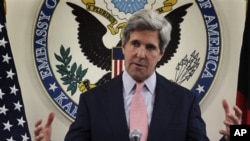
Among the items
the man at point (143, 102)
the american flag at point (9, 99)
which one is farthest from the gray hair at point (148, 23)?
the american flag at point (9, 99)

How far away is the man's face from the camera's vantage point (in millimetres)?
1987

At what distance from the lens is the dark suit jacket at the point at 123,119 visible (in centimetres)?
183

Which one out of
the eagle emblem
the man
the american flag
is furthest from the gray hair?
the american flag

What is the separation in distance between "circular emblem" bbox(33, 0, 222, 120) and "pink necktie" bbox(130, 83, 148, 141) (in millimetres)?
1099

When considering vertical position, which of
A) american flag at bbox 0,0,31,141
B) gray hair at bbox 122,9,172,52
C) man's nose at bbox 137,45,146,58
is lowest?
american flag at bbox 0,0,31,141

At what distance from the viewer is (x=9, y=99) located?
297 centimetres

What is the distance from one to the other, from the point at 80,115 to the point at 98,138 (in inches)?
4.9

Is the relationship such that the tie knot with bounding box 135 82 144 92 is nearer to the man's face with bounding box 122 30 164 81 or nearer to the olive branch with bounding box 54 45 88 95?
the man's face with bounding box 122 30 164 81

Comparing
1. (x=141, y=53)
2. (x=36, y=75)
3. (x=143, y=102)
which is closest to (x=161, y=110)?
(x=143, y=102)

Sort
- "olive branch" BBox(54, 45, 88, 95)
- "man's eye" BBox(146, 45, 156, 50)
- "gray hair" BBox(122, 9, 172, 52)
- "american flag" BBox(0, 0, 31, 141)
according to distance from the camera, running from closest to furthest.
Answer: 1. "gray hair" BBox(122, 9, 172, 52)
2. "man's eye" BBox(146, 45, 156, 50)
3. "american flag" BBox(0, 0, 31, 141)
4. "olive branch" BBox(54, 45, 88, 95)

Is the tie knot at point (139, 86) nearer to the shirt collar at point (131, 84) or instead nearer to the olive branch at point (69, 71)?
the shirt collar at point (131, 84)

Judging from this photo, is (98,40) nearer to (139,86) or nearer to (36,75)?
(36,75)

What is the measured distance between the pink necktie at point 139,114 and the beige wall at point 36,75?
1172mm

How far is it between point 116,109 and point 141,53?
28cm
